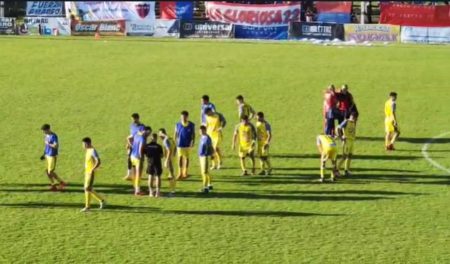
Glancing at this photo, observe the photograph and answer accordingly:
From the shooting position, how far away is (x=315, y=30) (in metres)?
46.5

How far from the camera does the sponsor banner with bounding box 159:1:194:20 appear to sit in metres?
51.2

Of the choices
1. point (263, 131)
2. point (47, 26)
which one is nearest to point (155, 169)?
point (263, 131)

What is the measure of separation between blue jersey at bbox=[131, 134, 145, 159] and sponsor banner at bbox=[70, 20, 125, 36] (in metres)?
32.2

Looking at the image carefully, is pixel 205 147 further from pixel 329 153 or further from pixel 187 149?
pixel 329 153

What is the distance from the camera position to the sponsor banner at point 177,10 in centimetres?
5119

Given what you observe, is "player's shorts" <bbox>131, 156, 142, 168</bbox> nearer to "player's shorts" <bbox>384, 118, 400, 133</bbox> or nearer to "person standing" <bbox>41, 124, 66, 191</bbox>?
"person standing" <bbox>41, 124, 66, 191</bbox>

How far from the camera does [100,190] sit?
1800cm

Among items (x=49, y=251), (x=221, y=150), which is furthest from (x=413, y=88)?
(x=49, y=251)

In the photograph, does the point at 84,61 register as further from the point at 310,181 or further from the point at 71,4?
Answer: the point at 310,181

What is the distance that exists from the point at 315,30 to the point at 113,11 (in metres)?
14.0

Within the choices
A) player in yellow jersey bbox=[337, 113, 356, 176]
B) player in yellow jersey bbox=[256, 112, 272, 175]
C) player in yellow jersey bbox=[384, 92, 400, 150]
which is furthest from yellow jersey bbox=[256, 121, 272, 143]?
player in yellow jersey bbox=[384, 92, 400, 150]

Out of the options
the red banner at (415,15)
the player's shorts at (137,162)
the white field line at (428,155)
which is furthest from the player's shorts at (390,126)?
the red banner at (415,15)

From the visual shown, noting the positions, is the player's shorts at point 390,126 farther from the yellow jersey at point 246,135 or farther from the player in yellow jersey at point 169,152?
the player in yellow jersey at point 169,152

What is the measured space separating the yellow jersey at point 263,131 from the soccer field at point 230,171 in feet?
3.50
